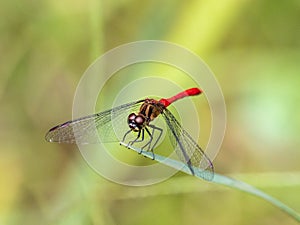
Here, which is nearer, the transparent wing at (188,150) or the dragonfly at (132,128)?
the transparent wing at (188,150)

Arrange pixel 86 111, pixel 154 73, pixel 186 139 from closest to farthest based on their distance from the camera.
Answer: pixel 186 139 < pixel 86 111 < pixel 154 73

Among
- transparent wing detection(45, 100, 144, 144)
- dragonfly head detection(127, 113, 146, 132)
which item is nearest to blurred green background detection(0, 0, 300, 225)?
transparent wing detection(45, 100, 144, 144)

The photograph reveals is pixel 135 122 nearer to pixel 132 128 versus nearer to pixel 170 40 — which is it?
pixel 132 128

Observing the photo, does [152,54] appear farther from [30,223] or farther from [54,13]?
[30,223]

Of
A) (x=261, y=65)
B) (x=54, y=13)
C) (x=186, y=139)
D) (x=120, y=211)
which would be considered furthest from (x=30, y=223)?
(x=261, y=65)

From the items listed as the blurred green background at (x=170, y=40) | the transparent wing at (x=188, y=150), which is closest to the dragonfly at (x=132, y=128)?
the transparent wing at (x=188, y=150)

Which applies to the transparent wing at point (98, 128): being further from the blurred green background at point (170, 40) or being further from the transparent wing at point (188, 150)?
the blurred green background at point (170, 40)

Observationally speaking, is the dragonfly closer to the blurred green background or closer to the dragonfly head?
the dragonfly head
